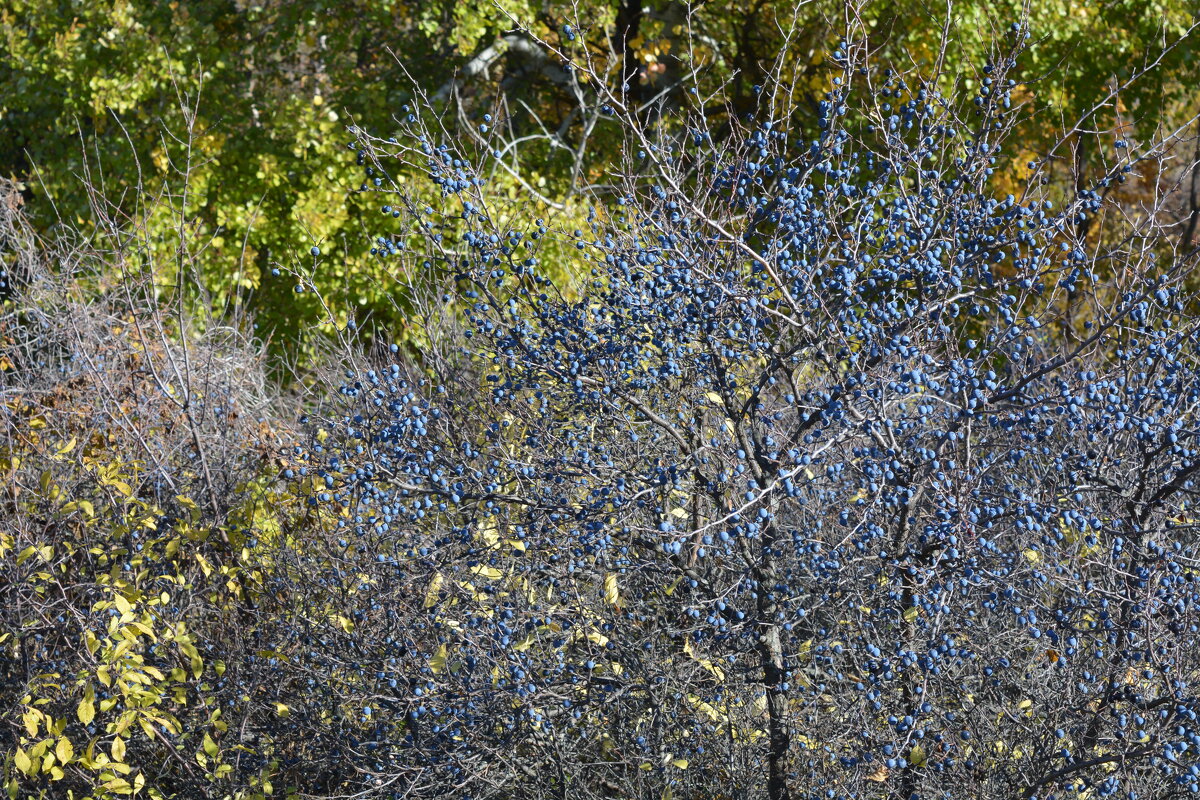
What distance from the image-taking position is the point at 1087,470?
3.35 meters

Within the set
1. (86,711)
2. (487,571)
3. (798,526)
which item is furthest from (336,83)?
(86,711)

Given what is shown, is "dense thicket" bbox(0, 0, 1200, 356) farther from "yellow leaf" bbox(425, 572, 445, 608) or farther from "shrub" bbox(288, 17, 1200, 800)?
"yellow leaf" bbox(425, 572, 445, 608)

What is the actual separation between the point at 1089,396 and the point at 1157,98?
860 cm

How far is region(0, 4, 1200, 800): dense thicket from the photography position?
321 centimetres

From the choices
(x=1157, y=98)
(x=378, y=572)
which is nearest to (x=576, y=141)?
(x=1157, y=98)

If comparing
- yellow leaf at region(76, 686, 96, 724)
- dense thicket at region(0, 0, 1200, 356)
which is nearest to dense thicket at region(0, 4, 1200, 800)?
yellow leaf at region(76, 686, 96, 724)

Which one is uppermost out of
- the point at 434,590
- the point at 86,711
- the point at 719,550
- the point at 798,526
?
the point at 798,526

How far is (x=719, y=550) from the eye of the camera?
148 inches

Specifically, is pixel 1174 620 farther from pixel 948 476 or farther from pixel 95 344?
pixel 95 344

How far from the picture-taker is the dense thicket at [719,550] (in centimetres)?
321

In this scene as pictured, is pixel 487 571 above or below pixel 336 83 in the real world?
below

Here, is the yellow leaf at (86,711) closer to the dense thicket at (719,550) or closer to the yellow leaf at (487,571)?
the dense thicket at (719,550)

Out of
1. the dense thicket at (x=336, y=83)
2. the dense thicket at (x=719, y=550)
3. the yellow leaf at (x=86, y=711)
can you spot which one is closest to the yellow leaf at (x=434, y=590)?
the dense thicket at (x=719, y=550)

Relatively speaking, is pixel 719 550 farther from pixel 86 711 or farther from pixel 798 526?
pixel 86 711
